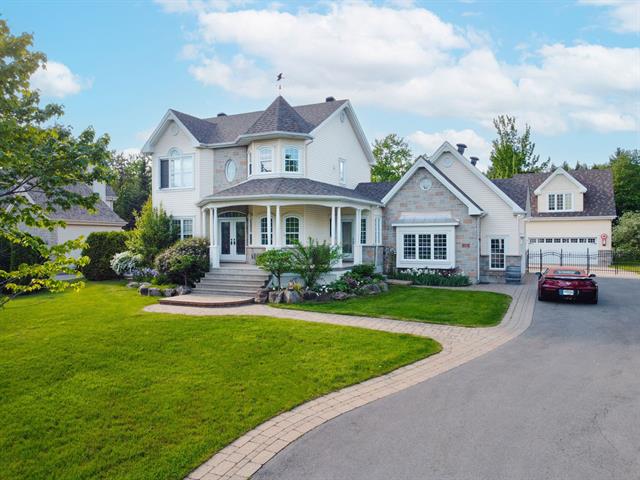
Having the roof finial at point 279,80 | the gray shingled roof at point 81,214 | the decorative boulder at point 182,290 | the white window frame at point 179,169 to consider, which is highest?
the roof finial at point 279,80

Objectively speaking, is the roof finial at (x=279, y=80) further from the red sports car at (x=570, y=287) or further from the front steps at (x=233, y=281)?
the red sports car at (x=570, y=287)

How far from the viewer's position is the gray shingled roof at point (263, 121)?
22.4m

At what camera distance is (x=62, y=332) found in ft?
35.3

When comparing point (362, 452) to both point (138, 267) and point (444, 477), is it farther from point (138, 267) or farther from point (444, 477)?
point (138, 267)

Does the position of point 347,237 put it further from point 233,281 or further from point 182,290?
point 182,290

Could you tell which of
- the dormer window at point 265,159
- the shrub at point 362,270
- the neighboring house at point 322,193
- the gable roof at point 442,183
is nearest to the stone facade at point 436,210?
the neighboring house at point 322,193

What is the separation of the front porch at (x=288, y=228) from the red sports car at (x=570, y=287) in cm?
797

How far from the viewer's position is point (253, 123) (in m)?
24.7

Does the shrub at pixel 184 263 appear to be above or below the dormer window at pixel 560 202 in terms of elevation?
below

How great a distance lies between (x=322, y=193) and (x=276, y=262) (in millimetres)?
4522

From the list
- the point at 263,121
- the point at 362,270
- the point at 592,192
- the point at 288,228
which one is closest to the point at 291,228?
the point at 288,228

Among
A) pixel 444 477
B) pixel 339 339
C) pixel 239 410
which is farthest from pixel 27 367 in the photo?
pixel 444 477

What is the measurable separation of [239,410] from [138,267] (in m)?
17.8

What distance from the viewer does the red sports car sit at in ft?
53.1
